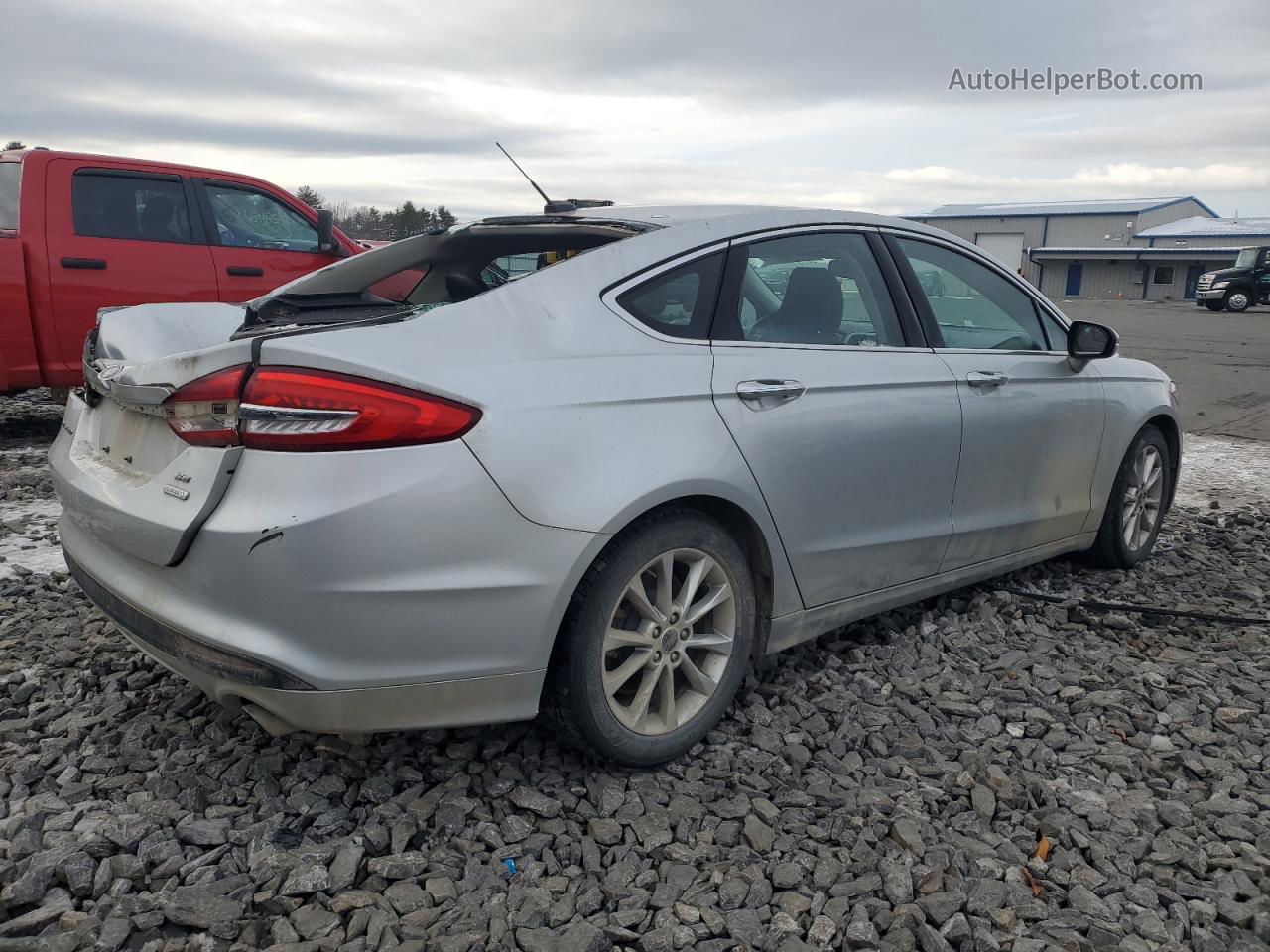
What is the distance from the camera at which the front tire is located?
2619mm

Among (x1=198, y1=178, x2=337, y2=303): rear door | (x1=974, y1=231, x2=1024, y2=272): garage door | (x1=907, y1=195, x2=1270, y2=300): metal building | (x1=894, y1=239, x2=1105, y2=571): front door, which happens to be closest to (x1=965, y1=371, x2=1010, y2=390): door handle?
(x1=894, y1=239, x2=1105, y2=571): front door

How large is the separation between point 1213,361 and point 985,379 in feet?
49.1

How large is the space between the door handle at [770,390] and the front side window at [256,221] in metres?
5.77

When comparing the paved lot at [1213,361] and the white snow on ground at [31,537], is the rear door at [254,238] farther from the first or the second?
the paved lot at [1213,361]

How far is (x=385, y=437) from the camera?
2311mm

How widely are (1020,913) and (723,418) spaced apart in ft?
4.57

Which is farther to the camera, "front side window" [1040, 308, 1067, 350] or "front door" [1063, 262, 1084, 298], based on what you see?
"front door" [1063, 262, 1084, 298]

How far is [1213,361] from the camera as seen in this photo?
16453 mm

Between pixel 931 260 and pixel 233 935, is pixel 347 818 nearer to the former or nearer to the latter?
pixel 233 935

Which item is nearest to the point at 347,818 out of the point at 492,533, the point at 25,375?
the point at 492,533

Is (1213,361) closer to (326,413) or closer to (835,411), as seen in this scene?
(835,411)

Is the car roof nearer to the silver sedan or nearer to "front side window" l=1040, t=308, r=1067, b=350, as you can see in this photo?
the silver sedan

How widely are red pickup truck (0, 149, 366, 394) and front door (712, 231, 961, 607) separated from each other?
16.8 feet

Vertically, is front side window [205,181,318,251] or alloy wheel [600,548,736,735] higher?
front side window [205,181,318,251]
